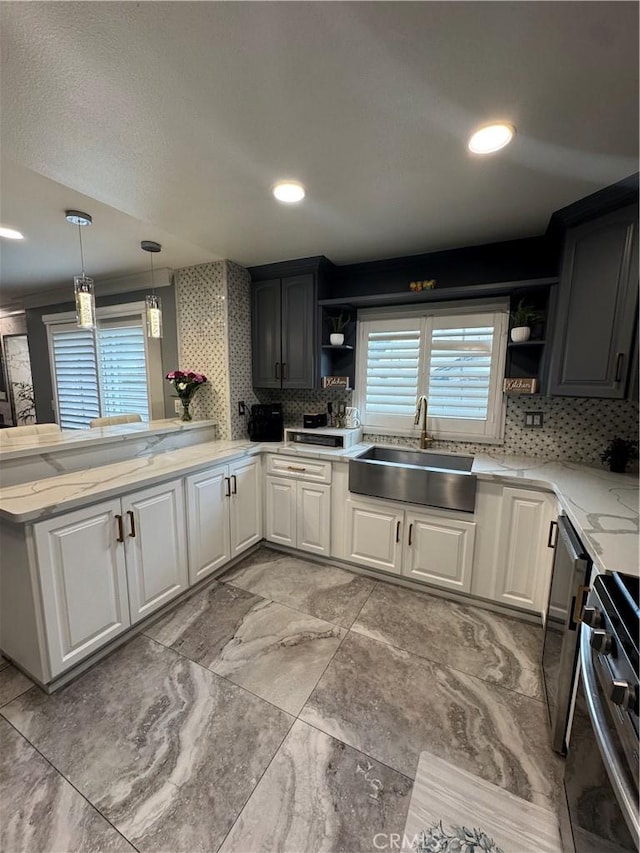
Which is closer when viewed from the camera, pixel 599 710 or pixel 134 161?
pixel 599 710

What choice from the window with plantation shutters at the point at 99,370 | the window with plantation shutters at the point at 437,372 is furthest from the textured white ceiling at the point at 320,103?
the window with plantation shutters at the point at 99,370

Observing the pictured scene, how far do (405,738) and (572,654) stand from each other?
765 millimetres

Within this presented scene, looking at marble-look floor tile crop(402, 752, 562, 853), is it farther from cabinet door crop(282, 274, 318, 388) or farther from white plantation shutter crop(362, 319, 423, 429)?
cabinet door crop(282, 274, 318, 388)

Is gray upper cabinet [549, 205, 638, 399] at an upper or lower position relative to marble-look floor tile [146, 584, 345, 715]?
upper

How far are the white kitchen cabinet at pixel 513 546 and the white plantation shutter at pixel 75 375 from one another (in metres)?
4.40

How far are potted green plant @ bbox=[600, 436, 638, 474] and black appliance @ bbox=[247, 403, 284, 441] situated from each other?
2386 mm

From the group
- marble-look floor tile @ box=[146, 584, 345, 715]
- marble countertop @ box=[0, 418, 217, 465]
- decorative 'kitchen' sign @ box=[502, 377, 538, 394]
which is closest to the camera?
marble-look floor tile @ box=[146, 584, 345, 715]

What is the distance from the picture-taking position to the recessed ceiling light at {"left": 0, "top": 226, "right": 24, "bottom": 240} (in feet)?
7.74

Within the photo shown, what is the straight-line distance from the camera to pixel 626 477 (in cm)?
200

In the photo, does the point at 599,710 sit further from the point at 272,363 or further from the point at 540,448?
the point at 272,363

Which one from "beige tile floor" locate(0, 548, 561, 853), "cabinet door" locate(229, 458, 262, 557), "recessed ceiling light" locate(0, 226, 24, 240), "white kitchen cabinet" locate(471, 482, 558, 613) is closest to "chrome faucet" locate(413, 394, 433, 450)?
"white kitchen cabinet" locate(471, 482, 558, 613)

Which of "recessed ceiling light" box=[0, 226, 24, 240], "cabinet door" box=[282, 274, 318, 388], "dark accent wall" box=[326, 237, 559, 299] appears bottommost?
"cabinet door" box=[282, 274, 318, 388]

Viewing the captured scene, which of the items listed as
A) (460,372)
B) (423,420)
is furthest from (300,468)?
(460,372)

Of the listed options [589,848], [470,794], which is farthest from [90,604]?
[589,848]
